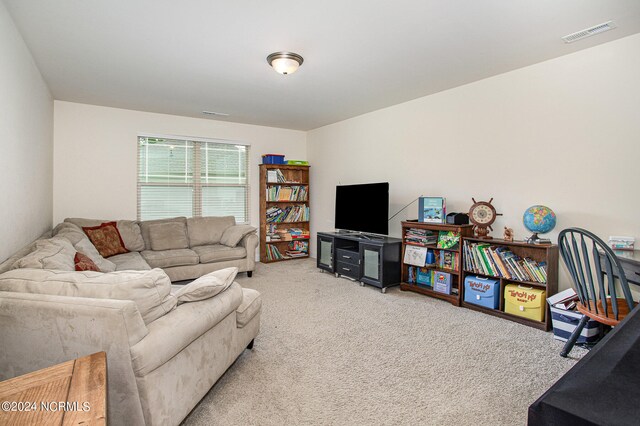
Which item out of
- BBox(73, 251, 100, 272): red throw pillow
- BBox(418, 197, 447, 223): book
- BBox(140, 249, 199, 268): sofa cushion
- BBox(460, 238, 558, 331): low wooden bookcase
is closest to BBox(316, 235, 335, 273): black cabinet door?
BBox(418, 197, 447, 223): book

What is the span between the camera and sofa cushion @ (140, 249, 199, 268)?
13.5 ft

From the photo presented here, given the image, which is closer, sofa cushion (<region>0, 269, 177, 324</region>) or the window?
sofa cushion (<region>0, 269, 177, 324</region>)

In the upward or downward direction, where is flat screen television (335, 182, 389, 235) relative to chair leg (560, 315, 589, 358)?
upward

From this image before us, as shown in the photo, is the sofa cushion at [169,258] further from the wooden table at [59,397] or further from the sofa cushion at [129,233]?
the wooden table at [59,397]

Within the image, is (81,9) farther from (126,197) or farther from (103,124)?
→ (126,197)

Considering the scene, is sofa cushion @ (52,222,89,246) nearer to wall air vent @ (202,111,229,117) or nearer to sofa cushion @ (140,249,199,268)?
sofa cushion @ (140,249,199,268)

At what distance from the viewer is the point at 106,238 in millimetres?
4094

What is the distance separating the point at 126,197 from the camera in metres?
4.94

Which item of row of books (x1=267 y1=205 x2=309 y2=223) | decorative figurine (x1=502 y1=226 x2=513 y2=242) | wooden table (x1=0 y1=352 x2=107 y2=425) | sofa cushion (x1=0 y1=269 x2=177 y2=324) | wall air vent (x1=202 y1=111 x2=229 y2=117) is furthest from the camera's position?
row of books (x1=267 y1=205 x2=309 y2=223)

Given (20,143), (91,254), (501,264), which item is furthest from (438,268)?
(20,143)

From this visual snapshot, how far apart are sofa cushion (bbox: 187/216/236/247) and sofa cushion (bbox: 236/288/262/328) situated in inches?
107

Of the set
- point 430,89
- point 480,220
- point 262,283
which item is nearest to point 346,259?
point 262,283

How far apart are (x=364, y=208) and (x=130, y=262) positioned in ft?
9.68

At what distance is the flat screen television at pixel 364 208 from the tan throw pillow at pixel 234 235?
1368 millimetres
